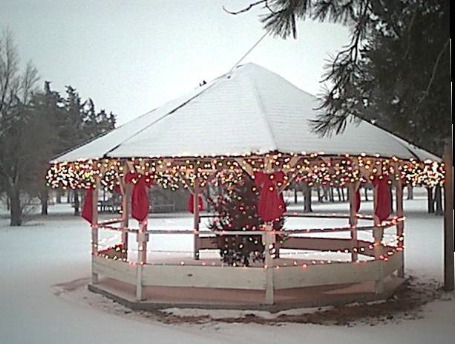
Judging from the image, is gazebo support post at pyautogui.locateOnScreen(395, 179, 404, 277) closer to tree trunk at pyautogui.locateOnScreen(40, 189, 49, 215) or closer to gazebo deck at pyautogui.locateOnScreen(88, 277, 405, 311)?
gazebo deck at pyautogui.locateOnScreen(88, 277, 405, 311)

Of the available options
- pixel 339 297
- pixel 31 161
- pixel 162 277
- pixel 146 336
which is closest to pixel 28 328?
pixel 146 336

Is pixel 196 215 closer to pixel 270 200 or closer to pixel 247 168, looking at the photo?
pixel 247 168

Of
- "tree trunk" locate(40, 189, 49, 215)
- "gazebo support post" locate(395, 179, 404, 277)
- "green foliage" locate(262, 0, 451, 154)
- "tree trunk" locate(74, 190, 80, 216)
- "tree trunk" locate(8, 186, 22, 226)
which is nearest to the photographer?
"green foliage" locate(262, 0, 451, 154)

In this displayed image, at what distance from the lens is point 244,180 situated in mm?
9523

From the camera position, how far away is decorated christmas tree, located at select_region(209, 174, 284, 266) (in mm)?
9070

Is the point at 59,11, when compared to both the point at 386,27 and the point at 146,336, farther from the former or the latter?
the point at 146,336

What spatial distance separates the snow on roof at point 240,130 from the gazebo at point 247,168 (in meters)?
0.02

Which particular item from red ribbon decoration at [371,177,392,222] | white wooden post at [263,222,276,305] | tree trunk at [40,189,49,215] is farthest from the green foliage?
tree trunk at [40,189,49,215]

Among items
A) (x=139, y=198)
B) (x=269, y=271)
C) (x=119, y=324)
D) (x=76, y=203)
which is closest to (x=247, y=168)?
(x=269, y=271)

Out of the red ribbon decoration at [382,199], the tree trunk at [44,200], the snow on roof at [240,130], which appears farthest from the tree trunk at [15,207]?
the red ribbon decoration at [382,199]

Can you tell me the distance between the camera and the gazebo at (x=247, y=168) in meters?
7.19

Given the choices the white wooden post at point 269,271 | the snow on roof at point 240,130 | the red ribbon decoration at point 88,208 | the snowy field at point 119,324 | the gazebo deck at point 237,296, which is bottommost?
the snowy field at point 119,324

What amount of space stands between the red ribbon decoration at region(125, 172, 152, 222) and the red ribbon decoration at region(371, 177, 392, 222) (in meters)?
3.21

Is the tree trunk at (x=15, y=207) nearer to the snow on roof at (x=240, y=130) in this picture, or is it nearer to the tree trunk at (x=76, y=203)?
the snow on roof at (x=240, y=130)
